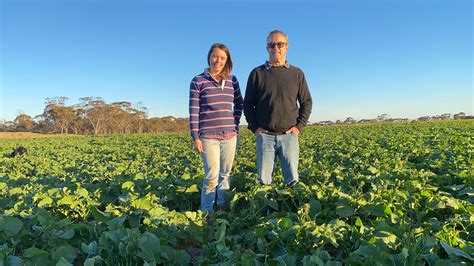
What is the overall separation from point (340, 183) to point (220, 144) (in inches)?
77.7

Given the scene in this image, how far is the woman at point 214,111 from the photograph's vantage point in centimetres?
339

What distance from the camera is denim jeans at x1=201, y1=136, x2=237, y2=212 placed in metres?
3.46

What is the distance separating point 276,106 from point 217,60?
0.78 metres

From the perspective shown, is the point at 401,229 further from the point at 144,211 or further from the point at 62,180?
the point at 62,180

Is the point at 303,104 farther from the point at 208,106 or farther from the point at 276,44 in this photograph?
the point at 208,106

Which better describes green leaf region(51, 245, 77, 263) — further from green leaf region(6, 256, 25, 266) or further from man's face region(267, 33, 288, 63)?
man's face region(267, 33, 288, 63)

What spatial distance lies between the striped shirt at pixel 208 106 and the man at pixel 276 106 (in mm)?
247

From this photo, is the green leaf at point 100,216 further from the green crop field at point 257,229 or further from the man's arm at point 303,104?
the man's arm at point 303,104

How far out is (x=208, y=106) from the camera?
344cm

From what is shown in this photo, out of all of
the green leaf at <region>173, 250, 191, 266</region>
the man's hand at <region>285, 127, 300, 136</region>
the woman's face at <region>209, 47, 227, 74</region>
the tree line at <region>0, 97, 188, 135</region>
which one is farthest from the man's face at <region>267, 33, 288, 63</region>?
the tree line at <region>0, 97, 188, 135</region>

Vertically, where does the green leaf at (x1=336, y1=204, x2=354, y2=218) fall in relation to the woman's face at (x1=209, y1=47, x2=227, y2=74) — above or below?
below

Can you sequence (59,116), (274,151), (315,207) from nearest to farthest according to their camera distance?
(315,207) < (274,151) < (59,116)

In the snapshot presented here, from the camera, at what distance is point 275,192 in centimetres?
386

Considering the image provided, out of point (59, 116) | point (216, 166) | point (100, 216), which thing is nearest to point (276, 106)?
point (216, 166)
